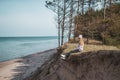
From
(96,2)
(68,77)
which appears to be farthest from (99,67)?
(96,2)

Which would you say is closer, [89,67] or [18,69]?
[89,67]

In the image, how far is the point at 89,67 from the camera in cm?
1138

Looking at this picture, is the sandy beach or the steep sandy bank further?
the sandy beach

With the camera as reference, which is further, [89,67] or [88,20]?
[88,20]

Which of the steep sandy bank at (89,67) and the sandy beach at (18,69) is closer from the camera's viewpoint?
the steep sandy bank at (89,67)

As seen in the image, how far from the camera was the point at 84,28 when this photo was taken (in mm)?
32375

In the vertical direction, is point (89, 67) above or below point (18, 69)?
above

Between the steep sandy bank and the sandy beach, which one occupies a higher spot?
the steep sandy bank

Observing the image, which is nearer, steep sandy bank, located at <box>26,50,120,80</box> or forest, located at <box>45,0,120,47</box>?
steep sandy bank, located at <box>26,50,120,80</box>

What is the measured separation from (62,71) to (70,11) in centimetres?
2100

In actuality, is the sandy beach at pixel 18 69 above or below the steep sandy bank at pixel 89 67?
below

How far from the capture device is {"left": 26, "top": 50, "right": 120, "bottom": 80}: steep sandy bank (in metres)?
10.2

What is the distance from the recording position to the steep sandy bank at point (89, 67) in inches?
403

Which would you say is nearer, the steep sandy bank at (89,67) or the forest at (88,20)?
the steep sandy bank at (89,67)
